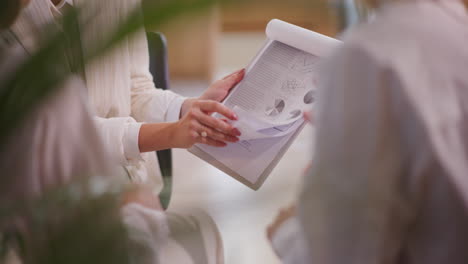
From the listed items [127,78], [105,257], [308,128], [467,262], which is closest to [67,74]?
[105,257]

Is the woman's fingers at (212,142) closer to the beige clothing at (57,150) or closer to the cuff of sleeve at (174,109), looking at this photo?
the cuff of sleeve at (174,109)

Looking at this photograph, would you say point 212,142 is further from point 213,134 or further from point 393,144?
point 393,144

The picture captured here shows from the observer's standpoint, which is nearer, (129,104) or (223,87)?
Answer: (223,87)

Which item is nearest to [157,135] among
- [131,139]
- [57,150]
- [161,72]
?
[131,139]

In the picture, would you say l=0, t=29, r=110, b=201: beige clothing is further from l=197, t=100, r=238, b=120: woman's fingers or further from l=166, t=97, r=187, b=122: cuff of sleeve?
l=166, t=97, r=187, b=122: cuff of sleeve

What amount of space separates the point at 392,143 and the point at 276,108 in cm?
56

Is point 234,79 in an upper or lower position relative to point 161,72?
upper

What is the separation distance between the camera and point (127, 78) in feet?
4.80

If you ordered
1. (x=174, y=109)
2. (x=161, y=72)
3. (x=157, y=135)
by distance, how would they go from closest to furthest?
(x=157, y=135), (x=174, y=109), (x=161, y=72)

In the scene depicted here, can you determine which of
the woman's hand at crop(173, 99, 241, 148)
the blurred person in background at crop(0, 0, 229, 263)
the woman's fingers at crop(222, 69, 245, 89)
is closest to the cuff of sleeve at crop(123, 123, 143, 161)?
the woman's hand at crop(173, 99, 241, 148)

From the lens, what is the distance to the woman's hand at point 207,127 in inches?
45.0

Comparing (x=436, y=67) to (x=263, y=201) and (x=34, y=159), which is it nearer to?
(x=263, y=201)

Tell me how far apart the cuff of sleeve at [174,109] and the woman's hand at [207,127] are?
0.20m

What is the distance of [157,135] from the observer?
4.11 feet
